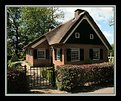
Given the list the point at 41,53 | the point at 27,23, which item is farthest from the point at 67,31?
the point at 27,23

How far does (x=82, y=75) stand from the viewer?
31.0 feet

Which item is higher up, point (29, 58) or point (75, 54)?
point (75, 54)

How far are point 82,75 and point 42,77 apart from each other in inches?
50.4

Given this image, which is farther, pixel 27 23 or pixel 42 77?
pixel 42 77

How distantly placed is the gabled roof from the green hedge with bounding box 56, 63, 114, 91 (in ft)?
2.60

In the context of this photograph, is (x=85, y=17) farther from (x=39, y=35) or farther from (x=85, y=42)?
(x=39, y=35)

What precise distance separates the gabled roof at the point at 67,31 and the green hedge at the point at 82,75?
31.2 inches

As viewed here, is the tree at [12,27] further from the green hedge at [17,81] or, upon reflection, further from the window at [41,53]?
the window at [41,53]

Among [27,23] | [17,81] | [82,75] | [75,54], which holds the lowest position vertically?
[17,81]

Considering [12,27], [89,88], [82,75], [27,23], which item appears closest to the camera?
[12,27]

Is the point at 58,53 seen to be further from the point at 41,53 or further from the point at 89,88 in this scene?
the point at 89,88

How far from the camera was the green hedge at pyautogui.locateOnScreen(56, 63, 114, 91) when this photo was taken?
30.2 feet
